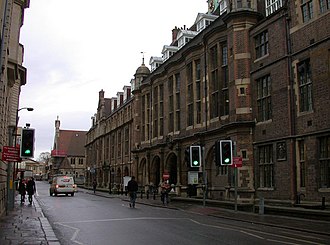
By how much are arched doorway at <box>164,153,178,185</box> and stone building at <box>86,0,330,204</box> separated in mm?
108

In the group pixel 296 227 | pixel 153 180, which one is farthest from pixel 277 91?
pixel 153 180

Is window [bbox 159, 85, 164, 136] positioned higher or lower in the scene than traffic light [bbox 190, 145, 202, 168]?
higher

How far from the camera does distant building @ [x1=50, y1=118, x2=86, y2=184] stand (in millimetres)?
118812

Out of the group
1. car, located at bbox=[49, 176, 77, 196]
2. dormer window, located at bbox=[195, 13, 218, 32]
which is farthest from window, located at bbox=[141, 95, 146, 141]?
dormer window, located at bbox=[195, 13, 218, 32]

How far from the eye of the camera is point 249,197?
83.3 feet

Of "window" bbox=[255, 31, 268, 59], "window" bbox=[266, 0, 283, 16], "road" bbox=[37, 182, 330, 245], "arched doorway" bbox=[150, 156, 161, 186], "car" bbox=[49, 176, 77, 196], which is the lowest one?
"road" bbox=[37, 182, 330, 245]

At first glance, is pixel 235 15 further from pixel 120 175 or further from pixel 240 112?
pixel 120 175

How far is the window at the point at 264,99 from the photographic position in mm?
24688

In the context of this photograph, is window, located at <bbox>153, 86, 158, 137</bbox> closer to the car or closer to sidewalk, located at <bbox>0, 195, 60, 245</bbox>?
the car

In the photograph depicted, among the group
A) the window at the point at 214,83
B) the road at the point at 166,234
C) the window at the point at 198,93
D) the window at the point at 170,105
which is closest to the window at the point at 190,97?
the window at the point at 198,93

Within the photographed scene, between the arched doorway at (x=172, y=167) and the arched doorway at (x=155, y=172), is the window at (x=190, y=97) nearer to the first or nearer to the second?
the arched doorway at (x=172, y=167)

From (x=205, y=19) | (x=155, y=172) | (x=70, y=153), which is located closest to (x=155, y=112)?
(x=155, y=172)

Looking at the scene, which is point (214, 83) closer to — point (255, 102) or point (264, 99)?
point (255, 102)

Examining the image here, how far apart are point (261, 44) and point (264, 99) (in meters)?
3.55
